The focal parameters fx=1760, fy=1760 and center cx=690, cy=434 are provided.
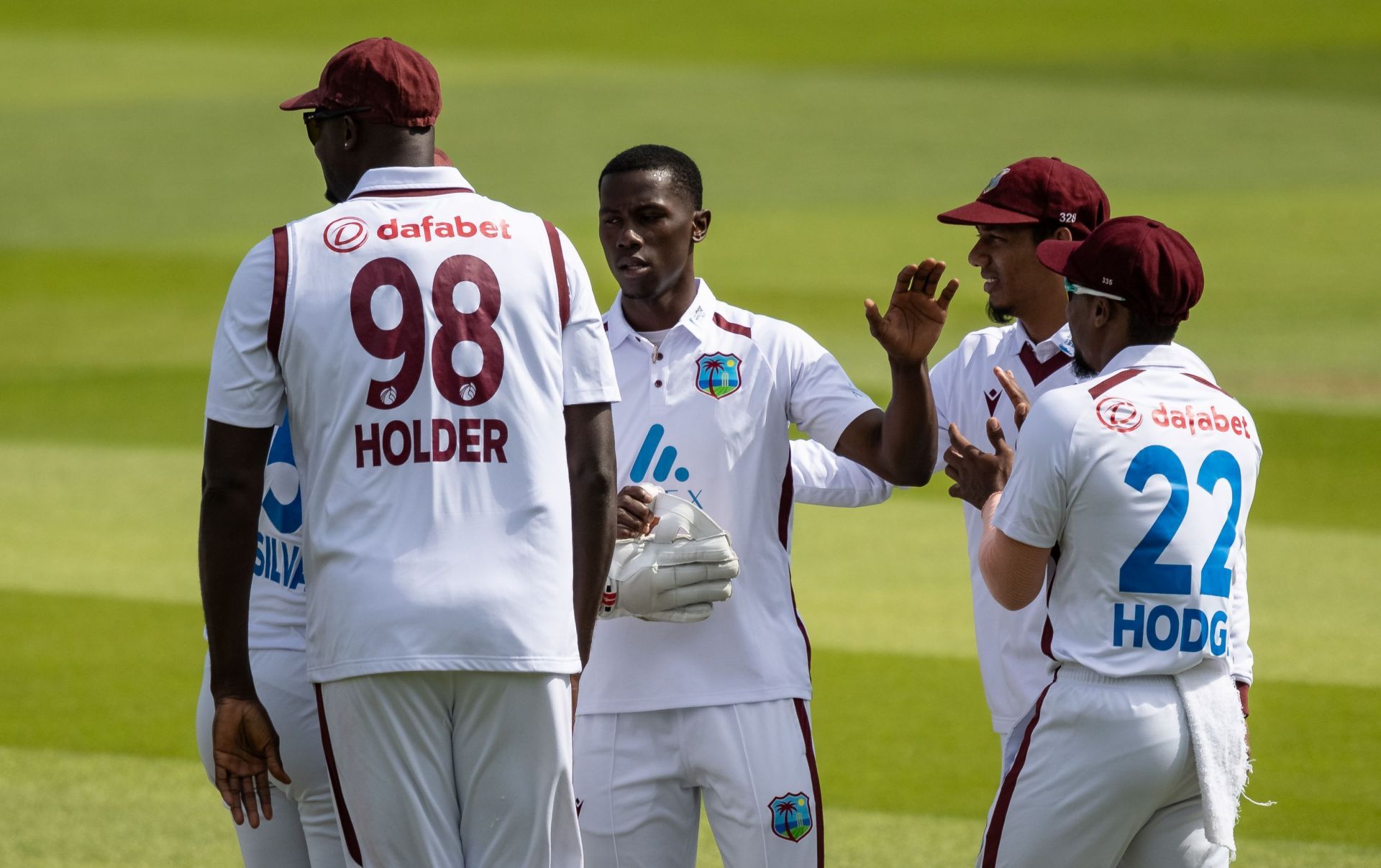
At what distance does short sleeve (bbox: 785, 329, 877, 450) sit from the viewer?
15.1ft

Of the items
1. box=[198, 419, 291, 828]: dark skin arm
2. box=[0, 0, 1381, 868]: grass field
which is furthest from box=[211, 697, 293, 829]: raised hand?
box=[0, 0, 1381, 868]: grass field

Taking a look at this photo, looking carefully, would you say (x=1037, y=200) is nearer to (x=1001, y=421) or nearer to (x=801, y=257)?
(x=1001, y=421)

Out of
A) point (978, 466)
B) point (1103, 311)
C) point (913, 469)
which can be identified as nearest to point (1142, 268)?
point (1103, 311)

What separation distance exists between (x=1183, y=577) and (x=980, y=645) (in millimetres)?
1393

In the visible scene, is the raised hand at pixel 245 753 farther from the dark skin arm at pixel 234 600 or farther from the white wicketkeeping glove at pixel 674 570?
the white wicketkeeping glove at pixel 674 570

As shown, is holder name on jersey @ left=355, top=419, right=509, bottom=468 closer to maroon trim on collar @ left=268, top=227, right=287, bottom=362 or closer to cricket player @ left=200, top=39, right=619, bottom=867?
cricket player @ left=200, top=39, right=619, bottom=867

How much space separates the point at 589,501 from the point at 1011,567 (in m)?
0.95

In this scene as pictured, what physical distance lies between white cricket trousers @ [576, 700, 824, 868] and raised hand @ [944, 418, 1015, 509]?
2.64 ft

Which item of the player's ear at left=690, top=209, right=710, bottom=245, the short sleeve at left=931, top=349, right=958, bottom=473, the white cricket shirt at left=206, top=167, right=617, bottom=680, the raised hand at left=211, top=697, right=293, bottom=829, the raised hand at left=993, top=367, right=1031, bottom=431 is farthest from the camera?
the short sleeve at left=931, top=349, right=958, bottom=473

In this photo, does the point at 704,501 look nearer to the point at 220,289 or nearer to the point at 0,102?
the point at 220,289

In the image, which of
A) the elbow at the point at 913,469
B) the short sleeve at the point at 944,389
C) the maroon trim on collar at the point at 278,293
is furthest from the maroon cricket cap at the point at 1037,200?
the maroon trim on collar at the point at 278,293

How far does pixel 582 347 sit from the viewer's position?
3529mm

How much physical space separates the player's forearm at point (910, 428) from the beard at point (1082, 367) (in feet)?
1.18

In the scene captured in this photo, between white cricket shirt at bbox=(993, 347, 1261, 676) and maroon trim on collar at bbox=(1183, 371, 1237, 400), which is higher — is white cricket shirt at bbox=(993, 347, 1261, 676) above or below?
below
